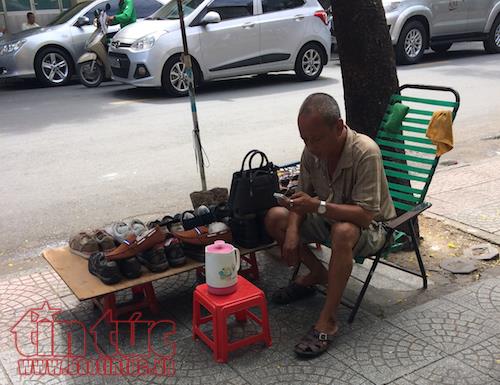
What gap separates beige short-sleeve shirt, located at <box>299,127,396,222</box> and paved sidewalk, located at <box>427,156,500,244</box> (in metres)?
1.50

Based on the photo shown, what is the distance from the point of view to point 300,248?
3.41 meters

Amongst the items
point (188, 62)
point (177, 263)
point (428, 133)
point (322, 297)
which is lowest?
point (322, 297)

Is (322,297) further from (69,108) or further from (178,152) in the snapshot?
(69,108)

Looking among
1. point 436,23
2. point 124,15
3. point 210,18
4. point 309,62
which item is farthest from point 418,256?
point 436,23

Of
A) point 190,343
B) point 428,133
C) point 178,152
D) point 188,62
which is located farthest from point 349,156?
point 178,152

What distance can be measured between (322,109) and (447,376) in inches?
53.8

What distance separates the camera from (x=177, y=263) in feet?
10.7

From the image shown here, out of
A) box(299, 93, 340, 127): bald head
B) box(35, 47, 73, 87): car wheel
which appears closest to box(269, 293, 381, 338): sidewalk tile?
box(299, 93, 340, 127): bald head

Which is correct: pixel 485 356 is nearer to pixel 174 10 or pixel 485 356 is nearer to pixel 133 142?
pixel 133 142

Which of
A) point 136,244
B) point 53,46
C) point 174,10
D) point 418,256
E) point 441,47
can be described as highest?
point 174,10

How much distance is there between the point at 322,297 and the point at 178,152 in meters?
3.87

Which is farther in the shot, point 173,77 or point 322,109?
point 173,77

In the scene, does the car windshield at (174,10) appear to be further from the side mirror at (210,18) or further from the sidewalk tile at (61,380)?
the sidewalk tile at (61,380)

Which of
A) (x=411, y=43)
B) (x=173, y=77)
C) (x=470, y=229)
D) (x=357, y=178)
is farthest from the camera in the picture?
(x=411, y=43)
